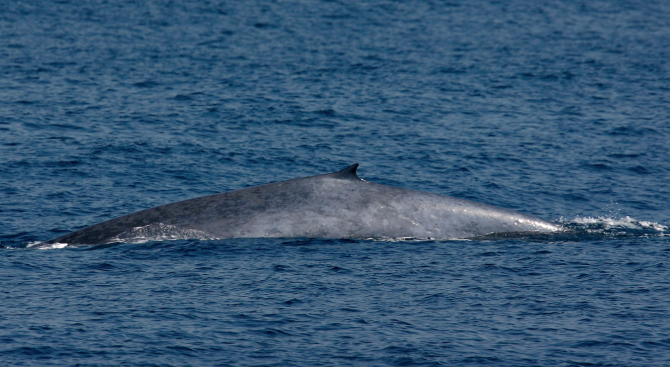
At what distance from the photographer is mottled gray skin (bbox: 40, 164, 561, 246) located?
2009cm

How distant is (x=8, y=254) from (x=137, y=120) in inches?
676

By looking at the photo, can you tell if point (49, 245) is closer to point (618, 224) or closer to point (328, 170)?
point (328, 170)

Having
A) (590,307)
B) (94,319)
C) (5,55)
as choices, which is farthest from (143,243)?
(5,55)

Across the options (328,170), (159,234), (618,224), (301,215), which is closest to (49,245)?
(159,234)

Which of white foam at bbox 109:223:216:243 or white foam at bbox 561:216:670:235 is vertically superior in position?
white foam at bbox 109:223:216:243

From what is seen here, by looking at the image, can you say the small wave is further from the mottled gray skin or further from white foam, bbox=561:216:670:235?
the mottled gray skin

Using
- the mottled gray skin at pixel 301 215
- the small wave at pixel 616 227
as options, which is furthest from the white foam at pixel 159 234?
the small wave at pixel 616 227

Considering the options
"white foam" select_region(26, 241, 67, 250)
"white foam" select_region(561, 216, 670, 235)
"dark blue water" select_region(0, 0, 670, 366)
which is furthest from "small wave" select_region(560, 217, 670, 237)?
"white foam" select_region(26, 241, 67, 250)

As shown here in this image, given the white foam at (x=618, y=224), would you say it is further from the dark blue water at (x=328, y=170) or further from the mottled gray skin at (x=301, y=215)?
the mottled gray skin at (x=301, y=215)

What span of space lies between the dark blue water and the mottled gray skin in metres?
0.40

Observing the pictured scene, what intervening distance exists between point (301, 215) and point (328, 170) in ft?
34.4

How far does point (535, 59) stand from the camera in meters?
54.6

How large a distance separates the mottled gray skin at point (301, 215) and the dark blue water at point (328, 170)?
402 mm

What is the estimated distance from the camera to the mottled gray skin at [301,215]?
20.1 metres
